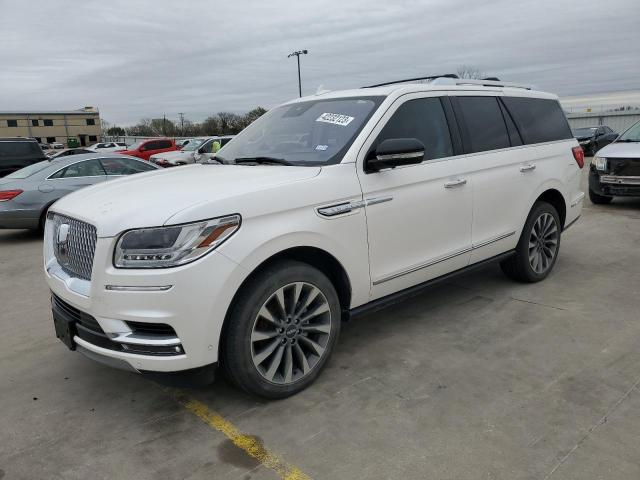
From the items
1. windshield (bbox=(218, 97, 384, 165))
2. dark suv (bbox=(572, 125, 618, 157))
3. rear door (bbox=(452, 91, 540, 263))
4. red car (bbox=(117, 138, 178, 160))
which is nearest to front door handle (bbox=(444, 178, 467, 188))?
rear door (bbox=(452, 91, 540, 263))

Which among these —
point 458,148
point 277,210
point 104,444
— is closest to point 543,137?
point 458,148

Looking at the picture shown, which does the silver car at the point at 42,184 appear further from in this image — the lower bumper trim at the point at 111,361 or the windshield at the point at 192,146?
the windshield at the point at 192,146

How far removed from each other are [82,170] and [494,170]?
7.79m

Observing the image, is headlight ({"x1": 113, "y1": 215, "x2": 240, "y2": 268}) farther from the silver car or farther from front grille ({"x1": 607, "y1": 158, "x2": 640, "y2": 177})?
front grille ({"x1": 607, "y1": 158, "x2": 640, "y2": 177})

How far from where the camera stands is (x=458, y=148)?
14.0ft

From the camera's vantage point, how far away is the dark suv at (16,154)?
11906 millimetres

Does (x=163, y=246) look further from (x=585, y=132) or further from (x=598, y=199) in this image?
(x=585, y=132)

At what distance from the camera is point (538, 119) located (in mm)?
5262

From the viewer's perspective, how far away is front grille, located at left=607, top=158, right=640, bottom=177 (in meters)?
8.93

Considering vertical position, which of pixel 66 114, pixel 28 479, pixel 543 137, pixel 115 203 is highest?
pixel 66 114

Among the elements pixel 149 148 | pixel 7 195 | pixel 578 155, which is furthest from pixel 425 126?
pixel 149 148

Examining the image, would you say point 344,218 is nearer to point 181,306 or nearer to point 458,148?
point 181,306

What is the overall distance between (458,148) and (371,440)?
2.48 m

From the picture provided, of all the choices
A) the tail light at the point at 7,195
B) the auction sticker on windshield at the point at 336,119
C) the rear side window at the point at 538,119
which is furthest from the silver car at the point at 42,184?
the rear side window at the point at 538,119
